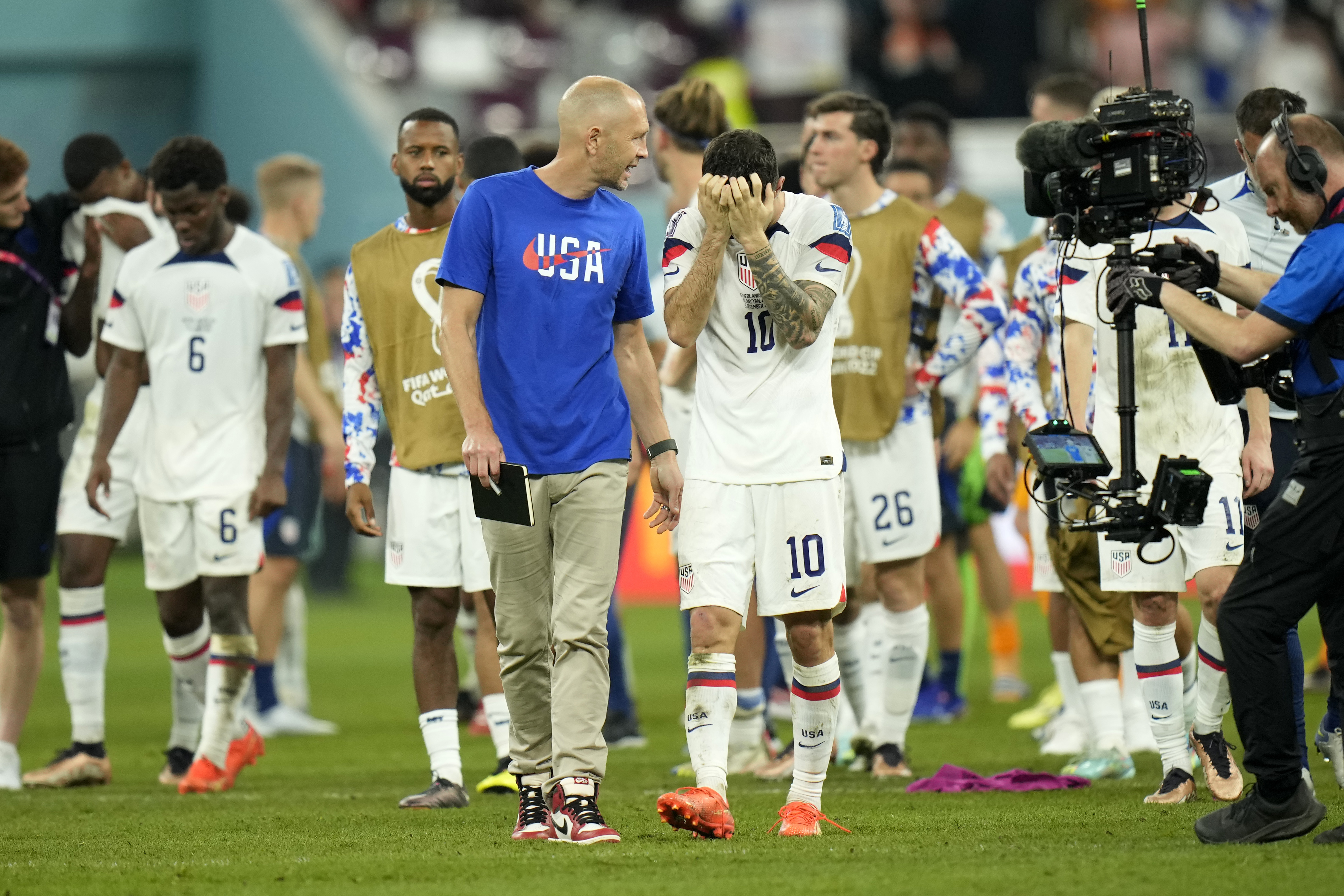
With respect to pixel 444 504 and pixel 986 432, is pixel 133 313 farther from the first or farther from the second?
pixel 986 432

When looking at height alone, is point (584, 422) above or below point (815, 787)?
above

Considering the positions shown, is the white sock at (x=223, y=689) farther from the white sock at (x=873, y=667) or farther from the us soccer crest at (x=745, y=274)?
the us soccer crest at (x=745, y=274)

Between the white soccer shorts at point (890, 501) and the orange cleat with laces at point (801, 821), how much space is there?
199 cm

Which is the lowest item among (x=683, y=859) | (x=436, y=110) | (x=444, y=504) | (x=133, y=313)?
(x=683, y=859)

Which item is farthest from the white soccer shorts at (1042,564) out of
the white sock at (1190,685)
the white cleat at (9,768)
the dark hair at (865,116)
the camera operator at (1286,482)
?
the white cleat at (9,768)

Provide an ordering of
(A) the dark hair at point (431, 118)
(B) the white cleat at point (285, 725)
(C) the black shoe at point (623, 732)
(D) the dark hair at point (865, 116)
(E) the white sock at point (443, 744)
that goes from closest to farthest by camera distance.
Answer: (E) the white sock at point (443, 744), (A) the dark hair at point (431, 118), (D) the dark hair at point (865, 116), (C) the black shoe at point (623, 732), (B) the white cleat at point (285, 725)

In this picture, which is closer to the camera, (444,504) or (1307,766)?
(1307,766)

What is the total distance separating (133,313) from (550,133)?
14.2 meters

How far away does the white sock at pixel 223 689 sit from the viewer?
24.4ft

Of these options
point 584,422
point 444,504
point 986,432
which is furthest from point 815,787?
point 986,432

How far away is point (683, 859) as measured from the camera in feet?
17.1

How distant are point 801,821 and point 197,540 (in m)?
3.12

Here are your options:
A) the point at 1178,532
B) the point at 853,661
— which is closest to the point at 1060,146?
the point at 1178,532

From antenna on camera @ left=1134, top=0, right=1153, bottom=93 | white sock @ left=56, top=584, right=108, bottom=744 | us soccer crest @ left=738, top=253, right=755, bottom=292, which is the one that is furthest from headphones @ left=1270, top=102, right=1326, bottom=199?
white sock @ left=56, top=584, right=108, bottom=744
